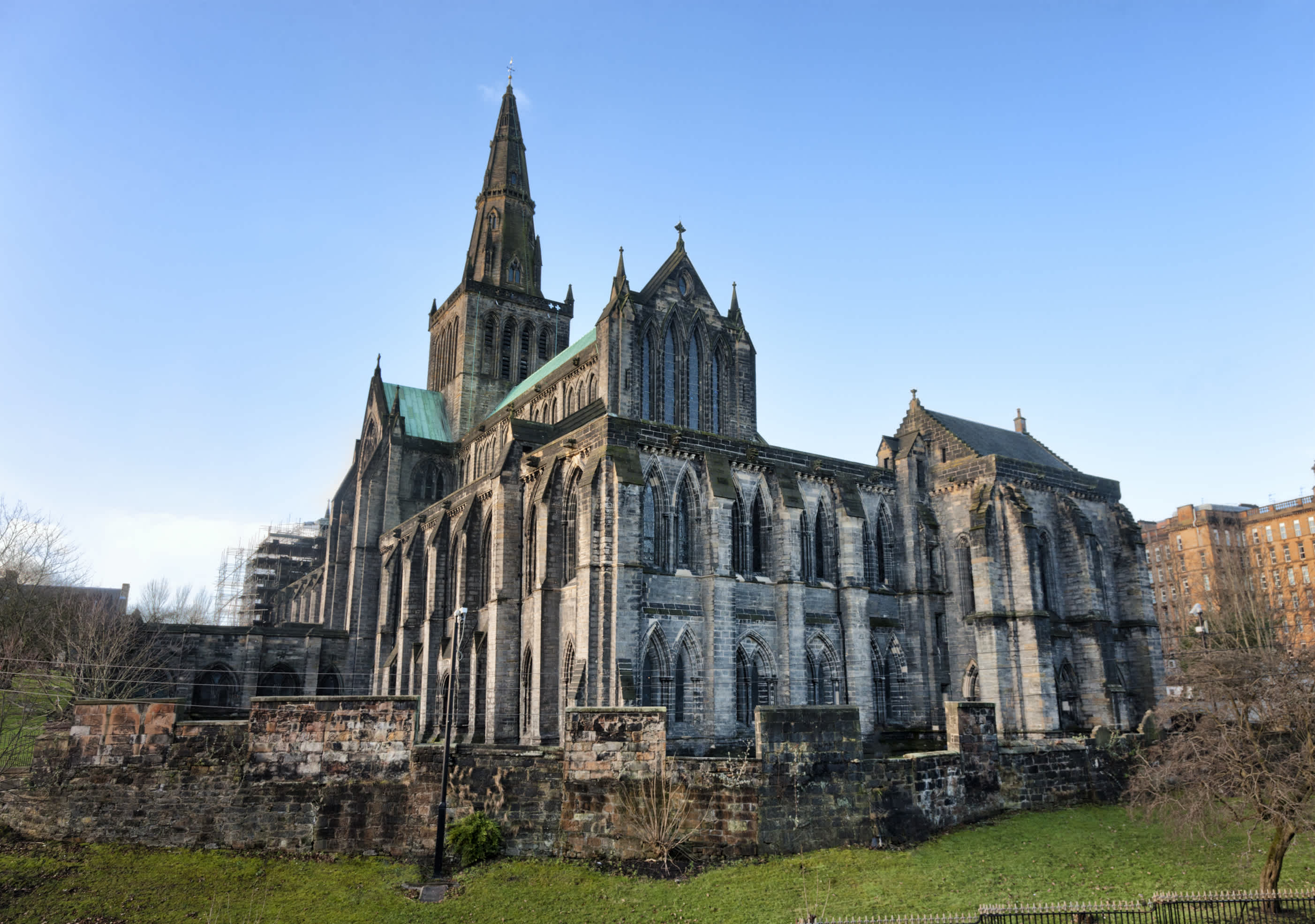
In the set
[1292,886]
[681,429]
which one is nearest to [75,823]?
[681,429]

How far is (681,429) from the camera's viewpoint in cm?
3244

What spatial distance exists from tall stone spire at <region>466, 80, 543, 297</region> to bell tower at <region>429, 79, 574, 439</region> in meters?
0.05

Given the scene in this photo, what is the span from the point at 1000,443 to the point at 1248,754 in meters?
29.9

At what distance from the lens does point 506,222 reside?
205 ft

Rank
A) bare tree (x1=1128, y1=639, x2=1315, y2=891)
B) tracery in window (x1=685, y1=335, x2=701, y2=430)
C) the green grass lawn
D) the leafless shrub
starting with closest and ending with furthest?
1. bare tree (x1=1128, y1=639, x2=1315, y2=891)
2. the green grass lawn
3. the leafless shrub
4. tracery in window (x1=685, y1=335, x2=701, y2=430)

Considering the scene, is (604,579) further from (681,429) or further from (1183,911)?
(1183,911)

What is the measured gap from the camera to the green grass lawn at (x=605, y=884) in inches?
651

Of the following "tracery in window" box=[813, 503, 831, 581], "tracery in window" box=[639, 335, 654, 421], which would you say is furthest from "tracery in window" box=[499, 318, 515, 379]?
"tracery in window" box=[813, 503, 831, 581]

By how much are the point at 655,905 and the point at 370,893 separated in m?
5.70

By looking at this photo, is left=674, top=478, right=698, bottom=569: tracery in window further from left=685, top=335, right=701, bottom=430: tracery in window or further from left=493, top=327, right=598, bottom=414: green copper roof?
left=493, top=327, right=598, bottom=414: green copper roof

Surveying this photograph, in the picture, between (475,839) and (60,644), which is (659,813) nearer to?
(475,839)

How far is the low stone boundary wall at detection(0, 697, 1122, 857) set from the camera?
19719 millimetres

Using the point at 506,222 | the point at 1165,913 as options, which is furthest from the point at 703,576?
the point at 506,222

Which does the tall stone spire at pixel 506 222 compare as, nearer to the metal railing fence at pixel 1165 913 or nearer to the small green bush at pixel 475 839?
the small green bush at pixel 475 839
